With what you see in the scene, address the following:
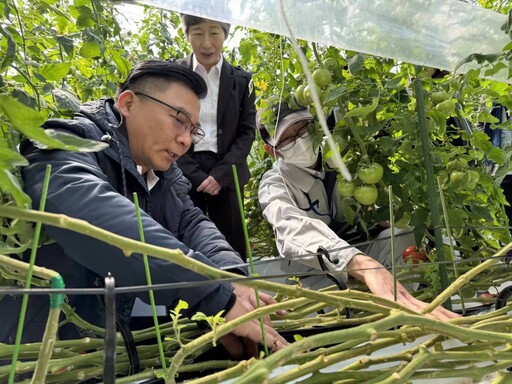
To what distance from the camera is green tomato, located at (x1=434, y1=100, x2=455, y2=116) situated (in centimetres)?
106

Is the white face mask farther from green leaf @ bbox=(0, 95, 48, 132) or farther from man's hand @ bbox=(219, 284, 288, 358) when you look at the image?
green leaf @ bbox=(0, 95, 48, 132)

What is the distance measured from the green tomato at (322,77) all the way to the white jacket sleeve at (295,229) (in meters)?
0.28

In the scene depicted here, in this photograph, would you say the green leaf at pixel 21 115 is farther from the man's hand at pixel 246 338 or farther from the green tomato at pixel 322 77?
the green tomato at pixel 322 77

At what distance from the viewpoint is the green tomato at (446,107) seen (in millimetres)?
1061

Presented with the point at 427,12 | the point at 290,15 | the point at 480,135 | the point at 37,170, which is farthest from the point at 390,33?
the point at 37,170

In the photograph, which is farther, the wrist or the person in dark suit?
the person in dark suit

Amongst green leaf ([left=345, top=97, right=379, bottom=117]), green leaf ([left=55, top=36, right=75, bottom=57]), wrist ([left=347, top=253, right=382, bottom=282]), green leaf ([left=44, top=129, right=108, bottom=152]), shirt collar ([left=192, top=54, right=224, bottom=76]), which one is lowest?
wrist ([left=347, top=253, right=382, bottom=282])

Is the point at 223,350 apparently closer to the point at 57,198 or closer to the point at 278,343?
the point at 278,343

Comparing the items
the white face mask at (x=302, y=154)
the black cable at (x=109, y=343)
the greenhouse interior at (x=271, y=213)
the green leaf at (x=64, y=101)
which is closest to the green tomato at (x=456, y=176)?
the greenhouse interior at (x=271, y=213)

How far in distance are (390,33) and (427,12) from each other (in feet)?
0.22

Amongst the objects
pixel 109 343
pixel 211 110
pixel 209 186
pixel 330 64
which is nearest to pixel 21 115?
pixel 109 343

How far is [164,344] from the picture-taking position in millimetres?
687

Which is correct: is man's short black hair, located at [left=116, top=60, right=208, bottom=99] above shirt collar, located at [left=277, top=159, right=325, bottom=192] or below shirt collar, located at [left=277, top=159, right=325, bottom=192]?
above

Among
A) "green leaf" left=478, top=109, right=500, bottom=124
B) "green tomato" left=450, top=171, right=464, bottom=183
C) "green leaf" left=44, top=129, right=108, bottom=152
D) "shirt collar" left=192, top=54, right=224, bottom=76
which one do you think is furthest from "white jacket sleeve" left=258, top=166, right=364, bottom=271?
"green leaf" left=44, top=129, right=108, bottom=152
